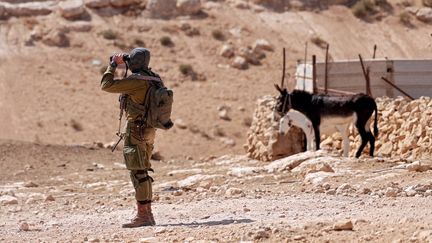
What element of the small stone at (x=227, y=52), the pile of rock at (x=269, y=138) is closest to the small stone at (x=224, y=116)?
the small stone at (x=227, y=52)

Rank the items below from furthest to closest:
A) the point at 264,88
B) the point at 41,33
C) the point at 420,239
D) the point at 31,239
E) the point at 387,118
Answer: the point at 41,33
the point at 264,88
the point at 387,118
the point at 31,239
the point at 420,239

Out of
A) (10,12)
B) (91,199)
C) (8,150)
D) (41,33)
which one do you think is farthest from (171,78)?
(91,199)

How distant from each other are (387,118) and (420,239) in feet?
39.5

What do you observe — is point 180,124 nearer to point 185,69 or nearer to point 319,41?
point 185,69

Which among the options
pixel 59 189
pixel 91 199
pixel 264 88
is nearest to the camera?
Answer: pixel 91 199

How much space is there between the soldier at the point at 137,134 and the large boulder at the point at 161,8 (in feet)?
112

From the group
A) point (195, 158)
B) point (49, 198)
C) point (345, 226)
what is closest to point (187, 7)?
point (195, 158)

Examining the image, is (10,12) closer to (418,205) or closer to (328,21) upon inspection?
(328,21)

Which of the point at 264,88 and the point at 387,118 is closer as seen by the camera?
the point at 387,118

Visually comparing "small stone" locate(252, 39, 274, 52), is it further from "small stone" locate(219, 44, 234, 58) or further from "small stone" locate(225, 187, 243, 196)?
"small stone" locate(225, 187, 243, 196)

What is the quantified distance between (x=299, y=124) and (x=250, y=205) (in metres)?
9.66

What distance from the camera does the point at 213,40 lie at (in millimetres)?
42188

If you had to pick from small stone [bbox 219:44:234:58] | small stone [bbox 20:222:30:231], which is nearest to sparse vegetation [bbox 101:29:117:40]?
small stone [bbox 219:44:234:58]

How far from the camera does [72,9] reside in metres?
43.4
